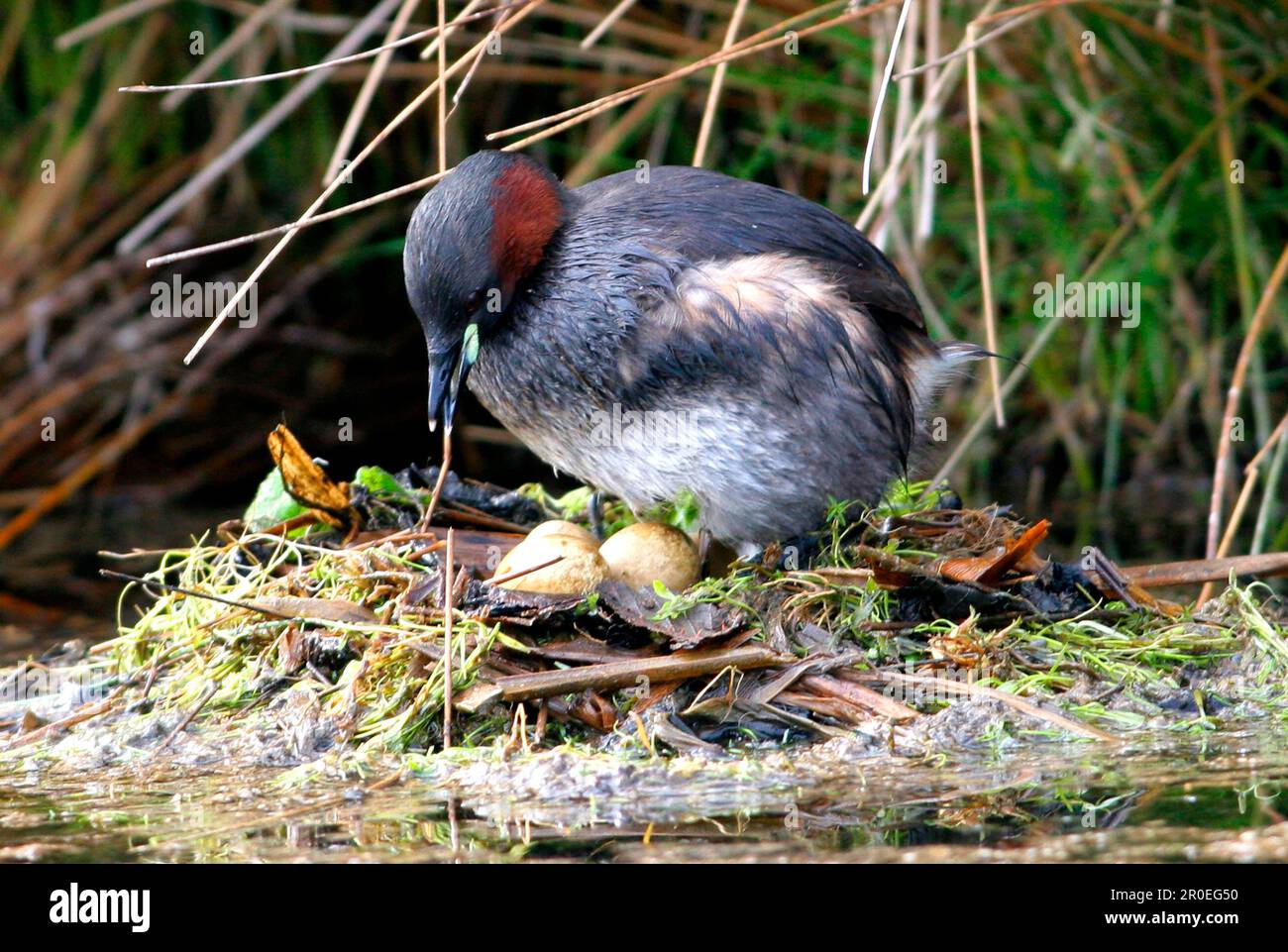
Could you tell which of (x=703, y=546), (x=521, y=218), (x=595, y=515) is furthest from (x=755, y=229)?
(x=595, y=515)

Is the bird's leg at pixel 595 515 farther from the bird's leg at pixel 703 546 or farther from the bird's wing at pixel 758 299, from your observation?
the bird's wing at pixel 758 299

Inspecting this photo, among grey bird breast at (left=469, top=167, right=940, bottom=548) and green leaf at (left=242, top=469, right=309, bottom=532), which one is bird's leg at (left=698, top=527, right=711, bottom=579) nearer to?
grey bird breast at (left=469, top=167, right=940, bottom=548)

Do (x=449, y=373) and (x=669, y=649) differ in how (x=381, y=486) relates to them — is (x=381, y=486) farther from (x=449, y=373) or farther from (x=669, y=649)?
(x=669, y=649)

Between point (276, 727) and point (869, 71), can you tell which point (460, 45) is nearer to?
point (869, 71)

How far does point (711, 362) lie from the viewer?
4.50m

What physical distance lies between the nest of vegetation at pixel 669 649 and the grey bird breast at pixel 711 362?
209 millimetres

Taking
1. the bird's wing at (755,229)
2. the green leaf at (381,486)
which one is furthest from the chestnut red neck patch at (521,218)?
the green leaf at (381,486)

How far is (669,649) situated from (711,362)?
827 mm

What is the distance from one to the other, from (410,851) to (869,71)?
177 inches

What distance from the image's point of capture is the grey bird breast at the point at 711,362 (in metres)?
4.54

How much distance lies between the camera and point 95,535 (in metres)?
7.98

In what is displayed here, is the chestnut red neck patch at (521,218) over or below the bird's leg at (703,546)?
over

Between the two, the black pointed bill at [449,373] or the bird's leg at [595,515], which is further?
the bird's leg at [595,515]

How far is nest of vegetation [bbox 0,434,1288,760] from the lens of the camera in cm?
402
